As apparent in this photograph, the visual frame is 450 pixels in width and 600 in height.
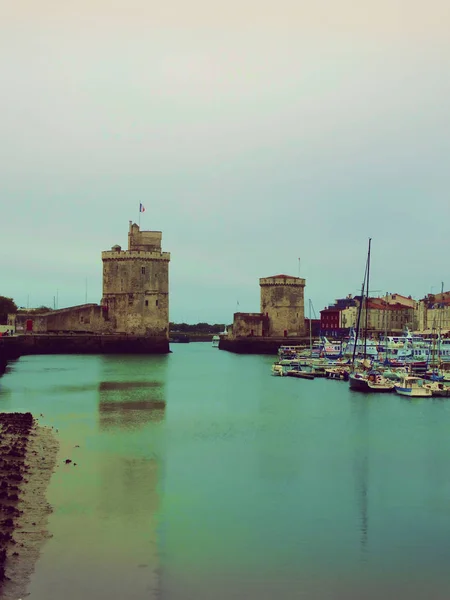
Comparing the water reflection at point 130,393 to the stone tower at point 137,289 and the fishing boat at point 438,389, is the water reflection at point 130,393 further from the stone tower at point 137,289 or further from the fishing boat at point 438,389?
the fishing boat at point 438,389

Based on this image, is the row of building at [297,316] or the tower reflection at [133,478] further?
the row of building at [297,316]

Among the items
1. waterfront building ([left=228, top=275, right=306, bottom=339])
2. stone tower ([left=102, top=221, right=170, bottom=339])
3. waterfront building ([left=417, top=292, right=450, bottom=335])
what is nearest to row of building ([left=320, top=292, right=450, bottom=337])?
waterfront building ([left=417, top=292, right=450, bottom=335])

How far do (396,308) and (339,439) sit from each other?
6162cm

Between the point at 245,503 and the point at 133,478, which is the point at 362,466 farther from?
the point at 133,478

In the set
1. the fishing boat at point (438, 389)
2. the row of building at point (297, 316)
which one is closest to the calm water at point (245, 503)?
the fishing boat at point (438, 389)

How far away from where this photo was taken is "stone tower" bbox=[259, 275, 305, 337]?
6512 centimetres

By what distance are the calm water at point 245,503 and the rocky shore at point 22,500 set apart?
183 mm

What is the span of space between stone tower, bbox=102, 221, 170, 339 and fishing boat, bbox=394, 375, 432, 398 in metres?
26.4

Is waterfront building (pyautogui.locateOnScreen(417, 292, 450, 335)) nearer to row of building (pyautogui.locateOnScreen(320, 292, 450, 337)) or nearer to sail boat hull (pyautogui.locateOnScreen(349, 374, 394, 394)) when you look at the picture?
row of building (pyautogui.locateOnScreen(320, 292, 450, 337))

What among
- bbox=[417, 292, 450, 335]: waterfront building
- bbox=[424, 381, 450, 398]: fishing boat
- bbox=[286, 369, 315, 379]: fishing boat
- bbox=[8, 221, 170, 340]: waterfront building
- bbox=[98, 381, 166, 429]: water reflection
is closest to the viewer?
bbox=[98, 381, 166, 429]: water reflection

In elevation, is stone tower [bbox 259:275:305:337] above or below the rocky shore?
above

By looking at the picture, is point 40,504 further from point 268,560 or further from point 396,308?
point 396,308

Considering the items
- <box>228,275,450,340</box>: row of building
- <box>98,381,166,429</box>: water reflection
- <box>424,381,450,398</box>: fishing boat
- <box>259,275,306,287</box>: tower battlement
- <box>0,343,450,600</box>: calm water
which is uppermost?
<box>259,275,306,287</box>: tower battlement

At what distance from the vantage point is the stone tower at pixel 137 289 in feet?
175
